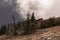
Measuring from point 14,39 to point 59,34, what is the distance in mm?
17213

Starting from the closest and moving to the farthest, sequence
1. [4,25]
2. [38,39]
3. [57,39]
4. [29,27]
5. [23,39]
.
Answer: [57,39]
[38,39]
[23,39]
[29,27]
[4,25]

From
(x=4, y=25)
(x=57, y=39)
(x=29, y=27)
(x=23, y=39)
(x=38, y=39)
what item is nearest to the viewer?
(x=57, y=39)

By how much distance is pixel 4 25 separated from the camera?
12900cm

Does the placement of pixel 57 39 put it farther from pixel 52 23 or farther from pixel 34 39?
pixel 52 23

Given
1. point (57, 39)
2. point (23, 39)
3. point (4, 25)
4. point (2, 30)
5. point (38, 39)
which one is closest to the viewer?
point (57, 39)

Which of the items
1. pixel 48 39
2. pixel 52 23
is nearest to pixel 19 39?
pixel 48 39

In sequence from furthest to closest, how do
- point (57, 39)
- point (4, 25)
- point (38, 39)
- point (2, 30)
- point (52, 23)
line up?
point (4, 25) < point (2, 30) < point (52, 23) < point (38, 39) < point (57, 39)

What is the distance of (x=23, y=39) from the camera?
6681cm

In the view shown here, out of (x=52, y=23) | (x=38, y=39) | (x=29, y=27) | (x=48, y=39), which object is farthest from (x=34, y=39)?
(x=52, y=23)

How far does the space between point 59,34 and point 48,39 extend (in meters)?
5.99

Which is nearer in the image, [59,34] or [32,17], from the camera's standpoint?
[59,34]

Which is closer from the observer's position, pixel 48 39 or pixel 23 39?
pixel 48 39

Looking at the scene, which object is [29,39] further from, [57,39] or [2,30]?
[2,30]

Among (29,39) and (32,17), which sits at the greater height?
(32,17)
